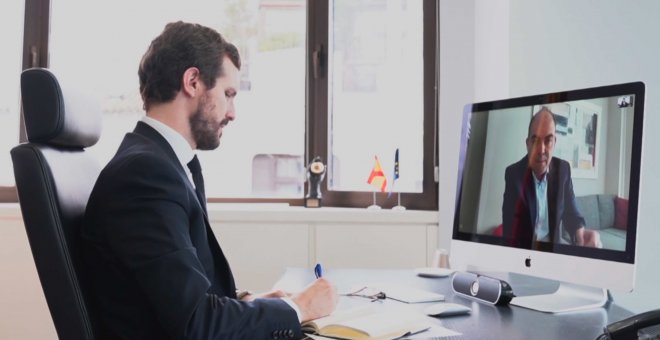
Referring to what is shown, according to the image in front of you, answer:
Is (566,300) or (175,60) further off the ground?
(175,60)

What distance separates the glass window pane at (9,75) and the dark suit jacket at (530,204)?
271cm

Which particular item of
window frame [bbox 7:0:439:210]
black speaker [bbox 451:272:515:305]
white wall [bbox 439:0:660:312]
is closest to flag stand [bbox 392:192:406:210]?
window frame [bbox 7:0:439:210]

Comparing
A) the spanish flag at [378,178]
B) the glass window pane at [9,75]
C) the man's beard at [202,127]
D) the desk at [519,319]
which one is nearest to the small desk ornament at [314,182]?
the spanish flag at [378,178]

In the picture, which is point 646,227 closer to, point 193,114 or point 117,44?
point 193,114

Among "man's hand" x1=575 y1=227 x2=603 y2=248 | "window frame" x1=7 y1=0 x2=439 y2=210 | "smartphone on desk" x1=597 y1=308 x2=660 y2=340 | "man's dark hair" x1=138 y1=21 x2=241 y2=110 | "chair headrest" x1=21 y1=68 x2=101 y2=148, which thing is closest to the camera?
"smartphone on desk" x1=597 y1=308 x2=660 y2=340

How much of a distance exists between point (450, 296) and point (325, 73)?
1747 millimetres

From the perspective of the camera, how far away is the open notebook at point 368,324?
108 cm

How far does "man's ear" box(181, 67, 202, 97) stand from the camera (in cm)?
136

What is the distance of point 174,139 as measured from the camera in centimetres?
132

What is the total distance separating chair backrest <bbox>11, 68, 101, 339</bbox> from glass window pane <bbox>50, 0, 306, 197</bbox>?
185cm

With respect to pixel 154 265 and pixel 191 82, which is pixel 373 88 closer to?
pixel 191 82

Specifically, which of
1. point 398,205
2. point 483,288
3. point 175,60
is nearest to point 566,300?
point 483,288

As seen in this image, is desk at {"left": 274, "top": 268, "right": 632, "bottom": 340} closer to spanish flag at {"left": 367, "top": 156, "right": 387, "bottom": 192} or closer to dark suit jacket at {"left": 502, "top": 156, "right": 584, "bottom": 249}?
dark suit jacket at {"left": 502, "top": 156, "right": 584, "bottom": 249}

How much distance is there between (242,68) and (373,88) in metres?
0.70
